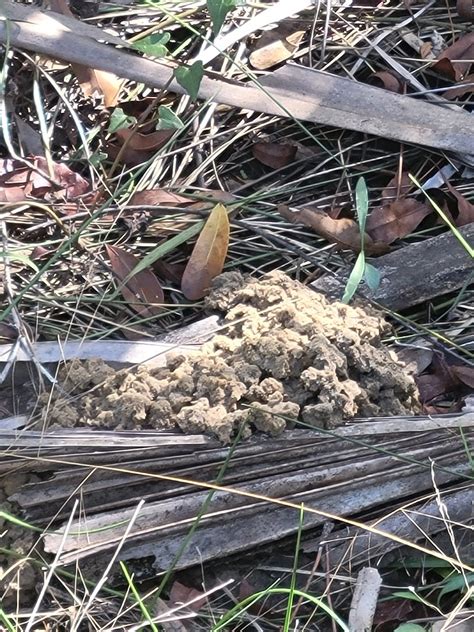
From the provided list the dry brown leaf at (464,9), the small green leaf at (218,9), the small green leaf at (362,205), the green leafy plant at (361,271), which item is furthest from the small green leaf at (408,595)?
the dry brown leaf at (464,9)

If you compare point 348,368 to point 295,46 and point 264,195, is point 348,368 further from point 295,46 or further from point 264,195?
point 295,46

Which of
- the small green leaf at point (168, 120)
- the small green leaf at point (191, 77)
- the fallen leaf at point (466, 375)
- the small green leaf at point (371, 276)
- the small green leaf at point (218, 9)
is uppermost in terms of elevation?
the small green leaf at point (218, 9)

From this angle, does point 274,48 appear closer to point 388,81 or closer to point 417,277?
point 388,81

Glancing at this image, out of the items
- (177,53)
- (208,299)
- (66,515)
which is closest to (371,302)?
(208,299)

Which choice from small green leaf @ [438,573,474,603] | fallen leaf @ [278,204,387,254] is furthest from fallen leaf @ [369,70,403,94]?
small green leaf @ [438,573,474,603]

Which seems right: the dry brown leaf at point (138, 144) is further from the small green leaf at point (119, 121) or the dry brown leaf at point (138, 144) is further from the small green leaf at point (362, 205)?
the small green leaf at point (362, 205)

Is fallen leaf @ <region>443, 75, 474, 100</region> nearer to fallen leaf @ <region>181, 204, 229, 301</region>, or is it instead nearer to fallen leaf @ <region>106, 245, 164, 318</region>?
fallen leaf @ <region>181, 204, 229, 301</region>

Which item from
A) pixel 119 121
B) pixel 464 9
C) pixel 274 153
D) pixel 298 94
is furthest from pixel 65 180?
pixel 464 9
